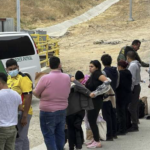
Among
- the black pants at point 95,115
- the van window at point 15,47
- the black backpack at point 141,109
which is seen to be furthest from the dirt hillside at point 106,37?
the black pants at point 95,115

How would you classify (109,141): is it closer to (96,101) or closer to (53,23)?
(96,101)

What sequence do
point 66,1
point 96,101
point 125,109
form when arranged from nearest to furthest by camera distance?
1. point 96,101
2. point 125,109
3. point 66,1

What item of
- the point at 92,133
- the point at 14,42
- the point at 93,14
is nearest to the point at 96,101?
the point at 92,133

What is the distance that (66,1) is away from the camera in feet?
190

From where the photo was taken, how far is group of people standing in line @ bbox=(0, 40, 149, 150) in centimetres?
537

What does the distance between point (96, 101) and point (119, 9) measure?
47688 millimetres

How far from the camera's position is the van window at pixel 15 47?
11070mm

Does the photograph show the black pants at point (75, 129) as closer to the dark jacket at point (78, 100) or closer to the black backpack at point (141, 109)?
the dark jacket at point (78, 100)

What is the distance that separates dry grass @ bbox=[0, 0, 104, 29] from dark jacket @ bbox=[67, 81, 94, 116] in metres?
38.1

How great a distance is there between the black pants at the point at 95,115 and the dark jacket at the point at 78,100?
0.27m

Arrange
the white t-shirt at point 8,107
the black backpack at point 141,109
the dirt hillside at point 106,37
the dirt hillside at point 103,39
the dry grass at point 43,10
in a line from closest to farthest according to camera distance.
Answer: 1. the white t-shirt at point 8,107
2. the black backpack at point 141,109
3. the dirt hillside at point 103,39
4. the dirt hillside at point 106,37
5. the dry grass at point 43,10

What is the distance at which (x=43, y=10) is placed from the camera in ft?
171

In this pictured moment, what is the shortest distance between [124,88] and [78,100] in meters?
1.48

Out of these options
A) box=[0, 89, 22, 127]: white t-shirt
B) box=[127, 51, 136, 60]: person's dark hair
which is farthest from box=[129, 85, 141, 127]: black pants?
box=[0, 89, 22, 127]: white t-shirt
